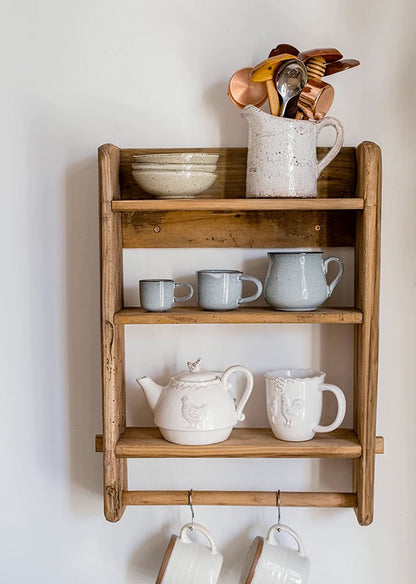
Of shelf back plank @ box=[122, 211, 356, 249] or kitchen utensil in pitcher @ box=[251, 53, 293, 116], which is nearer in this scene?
kitchen utensil in pitcher @ box=[251, 53, 293, 116]

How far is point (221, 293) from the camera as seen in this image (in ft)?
4.37

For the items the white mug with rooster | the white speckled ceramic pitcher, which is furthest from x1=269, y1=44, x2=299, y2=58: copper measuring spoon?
the white mug with rooster

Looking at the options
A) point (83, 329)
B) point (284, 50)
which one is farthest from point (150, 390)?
point (284, 50)

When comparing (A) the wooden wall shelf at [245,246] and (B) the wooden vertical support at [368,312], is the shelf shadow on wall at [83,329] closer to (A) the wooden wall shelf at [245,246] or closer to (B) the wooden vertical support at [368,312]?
(A) the wooden wall shelf at [245,246]

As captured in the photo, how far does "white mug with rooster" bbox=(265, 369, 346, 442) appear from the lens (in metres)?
1.35

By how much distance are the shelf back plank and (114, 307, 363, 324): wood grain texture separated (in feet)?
0.56

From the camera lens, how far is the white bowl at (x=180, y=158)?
1.31m

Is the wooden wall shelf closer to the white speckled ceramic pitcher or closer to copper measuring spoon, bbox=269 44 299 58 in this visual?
the white speckled ceramic pitcher

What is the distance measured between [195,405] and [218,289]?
205mm

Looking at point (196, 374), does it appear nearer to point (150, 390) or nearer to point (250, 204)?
point (150, 390)

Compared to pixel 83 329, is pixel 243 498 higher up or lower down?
lower down

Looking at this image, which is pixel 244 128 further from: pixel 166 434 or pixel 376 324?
pixel 166 434

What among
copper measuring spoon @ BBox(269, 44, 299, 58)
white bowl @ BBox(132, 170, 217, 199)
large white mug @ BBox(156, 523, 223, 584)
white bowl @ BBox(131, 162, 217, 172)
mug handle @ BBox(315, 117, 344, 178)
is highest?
copper measuring spoon @ BBox(269, 44, 299, 58)

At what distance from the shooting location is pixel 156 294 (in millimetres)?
1336
